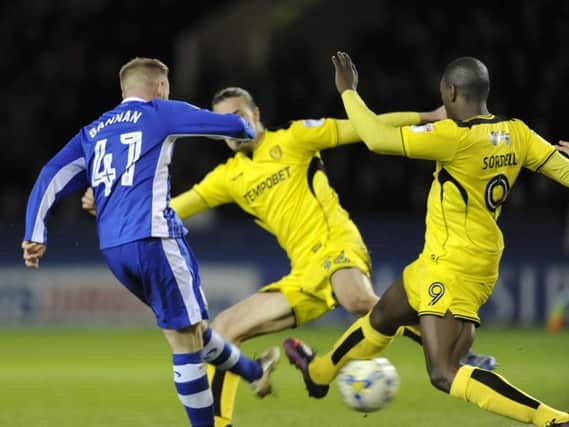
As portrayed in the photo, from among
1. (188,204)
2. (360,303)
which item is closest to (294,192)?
(188,204)

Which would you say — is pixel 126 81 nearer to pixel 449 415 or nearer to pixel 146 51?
pixel 449 415

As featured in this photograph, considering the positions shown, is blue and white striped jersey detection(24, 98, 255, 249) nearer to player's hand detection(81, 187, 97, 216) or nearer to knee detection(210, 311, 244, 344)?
player's hand detection(81, 187, 97, 216)

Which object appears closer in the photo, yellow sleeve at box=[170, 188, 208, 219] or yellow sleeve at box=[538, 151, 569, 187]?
yellow sleeve at box=[538, 151, 569, 187]

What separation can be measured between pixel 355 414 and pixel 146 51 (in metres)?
13.2

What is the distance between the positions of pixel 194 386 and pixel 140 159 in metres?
1.15

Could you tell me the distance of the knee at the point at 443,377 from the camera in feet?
18.5

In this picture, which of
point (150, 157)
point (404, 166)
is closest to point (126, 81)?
point (150, 157)

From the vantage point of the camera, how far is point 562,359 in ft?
37.1

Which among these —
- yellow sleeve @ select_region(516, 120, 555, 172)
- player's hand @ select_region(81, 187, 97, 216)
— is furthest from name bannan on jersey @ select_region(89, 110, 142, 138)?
yellow sleeve @ select_region(516, 120, 555, 172)

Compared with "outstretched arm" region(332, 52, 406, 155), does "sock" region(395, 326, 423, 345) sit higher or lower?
lower

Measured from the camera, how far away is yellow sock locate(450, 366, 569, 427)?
217 inches

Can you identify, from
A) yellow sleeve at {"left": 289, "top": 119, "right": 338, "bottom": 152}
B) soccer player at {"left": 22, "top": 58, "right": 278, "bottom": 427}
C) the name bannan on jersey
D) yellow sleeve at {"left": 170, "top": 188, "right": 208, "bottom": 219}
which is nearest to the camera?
soccer player at {"left": 22, "top": 58, "right": 278, "bottom": 427}

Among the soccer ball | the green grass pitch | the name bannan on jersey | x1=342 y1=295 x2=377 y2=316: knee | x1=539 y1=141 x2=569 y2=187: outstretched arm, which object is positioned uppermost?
the name bannan on jersey

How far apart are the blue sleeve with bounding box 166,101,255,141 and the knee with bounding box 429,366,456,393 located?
1523mm
